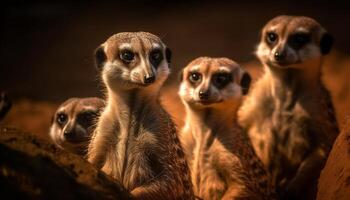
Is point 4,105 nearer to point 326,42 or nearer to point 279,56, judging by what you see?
point 279,56

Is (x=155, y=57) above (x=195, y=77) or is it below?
above

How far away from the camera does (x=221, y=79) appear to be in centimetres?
470

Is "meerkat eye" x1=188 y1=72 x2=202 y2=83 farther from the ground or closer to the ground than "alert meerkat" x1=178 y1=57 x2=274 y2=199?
farther from the ground

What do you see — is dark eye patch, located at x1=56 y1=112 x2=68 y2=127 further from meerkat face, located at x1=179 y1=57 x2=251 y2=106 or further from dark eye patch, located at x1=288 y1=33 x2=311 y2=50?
dark eye patch, located at x1=288 y1=33 x2=311 y2=50

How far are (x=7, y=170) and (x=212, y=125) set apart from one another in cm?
220

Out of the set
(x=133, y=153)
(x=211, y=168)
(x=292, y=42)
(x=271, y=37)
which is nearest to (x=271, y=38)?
(x=271, y=37)

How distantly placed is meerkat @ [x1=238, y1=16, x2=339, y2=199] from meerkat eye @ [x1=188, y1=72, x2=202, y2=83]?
0.68 metres

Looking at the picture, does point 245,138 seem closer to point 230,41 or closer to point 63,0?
point 230,41

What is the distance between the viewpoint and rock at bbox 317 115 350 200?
11.2ft

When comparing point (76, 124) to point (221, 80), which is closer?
point (76, 124)

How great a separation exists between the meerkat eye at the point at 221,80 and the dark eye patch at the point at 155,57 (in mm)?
986

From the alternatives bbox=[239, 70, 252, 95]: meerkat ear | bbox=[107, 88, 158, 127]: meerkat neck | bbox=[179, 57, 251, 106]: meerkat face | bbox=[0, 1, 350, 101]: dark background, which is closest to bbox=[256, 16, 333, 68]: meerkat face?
bbox=[239, 70, 252, 95]: meerkat ear

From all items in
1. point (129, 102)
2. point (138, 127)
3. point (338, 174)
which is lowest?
point (338, 174)

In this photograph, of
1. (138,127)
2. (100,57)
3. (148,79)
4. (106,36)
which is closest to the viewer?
(148,79)
